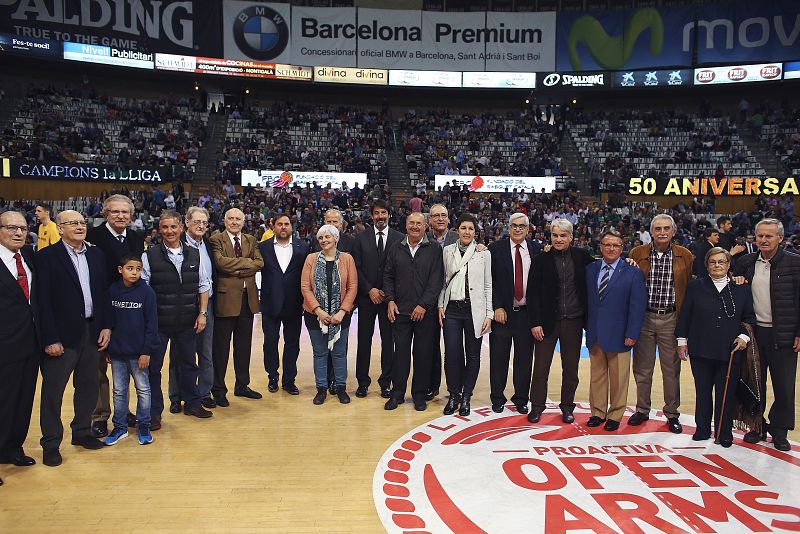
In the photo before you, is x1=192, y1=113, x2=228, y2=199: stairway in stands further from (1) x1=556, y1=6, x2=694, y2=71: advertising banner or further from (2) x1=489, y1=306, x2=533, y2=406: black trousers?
(2) x1=489, y1=306, x2=533, y2=406: black trousers

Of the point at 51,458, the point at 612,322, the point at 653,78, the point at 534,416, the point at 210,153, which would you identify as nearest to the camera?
the point at 51,458

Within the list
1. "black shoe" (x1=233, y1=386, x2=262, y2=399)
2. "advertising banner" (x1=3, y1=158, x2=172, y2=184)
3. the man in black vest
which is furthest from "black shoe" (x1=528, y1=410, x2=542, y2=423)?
"advertising banner" (x1=3, y1=158, x2=172, y2=184)

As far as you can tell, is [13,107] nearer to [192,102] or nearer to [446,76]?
[192,102]

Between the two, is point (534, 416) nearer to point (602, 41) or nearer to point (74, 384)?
point (74, 384)

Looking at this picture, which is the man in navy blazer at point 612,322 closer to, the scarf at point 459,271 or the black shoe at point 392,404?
the scarf at point 459,271

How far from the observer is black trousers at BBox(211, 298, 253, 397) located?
513cm

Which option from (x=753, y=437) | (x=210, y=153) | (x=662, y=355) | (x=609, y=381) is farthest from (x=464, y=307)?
(x=210, y=153)

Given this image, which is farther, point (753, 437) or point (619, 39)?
point (619, 39)

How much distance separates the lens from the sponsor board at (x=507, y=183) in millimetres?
20438

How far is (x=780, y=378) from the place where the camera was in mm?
4246

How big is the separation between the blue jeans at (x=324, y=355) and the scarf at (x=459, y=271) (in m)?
1.12

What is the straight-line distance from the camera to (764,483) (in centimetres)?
363

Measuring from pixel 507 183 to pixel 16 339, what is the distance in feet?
60.2

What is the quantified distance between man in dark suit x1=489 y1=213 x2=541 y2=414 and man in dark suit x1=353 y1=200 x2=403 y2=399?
1037mm
